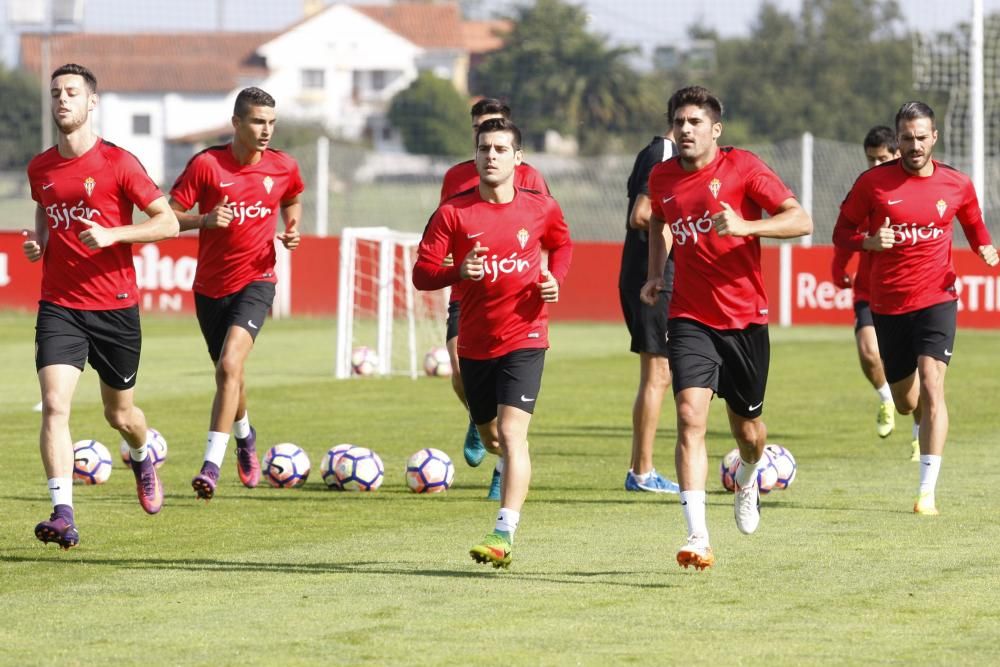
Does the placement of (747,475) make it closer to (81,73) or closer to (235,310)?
(235,310)

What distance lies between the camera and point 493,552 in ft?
26.0

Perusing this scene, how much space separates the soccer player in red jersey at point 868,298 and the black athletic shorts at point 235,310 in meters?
4.16

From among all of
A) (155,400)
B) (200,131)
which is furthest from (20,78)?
(155,400)

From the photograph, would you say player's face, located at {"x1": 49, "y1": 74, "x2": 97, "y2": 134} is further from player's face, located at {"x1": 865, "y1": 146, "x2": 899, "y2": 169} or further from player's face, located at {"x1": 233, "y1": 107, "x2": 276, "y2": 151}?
player's face, located at {"x1": 865, "y1": 146, "x2": 899, "y2": 169}

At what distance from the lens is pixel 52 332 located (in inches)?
352

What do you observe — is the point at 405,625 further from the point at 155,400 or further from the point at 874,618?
the point at 155,400

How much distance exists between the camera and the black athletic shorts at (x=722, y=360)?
839 cm

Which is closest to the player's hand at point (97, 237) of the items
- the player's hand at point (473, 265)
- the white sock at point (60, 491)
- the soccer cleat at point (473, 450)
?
the white sock at point (60, 491)

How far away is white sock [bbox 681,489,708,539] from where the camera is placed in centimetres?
804

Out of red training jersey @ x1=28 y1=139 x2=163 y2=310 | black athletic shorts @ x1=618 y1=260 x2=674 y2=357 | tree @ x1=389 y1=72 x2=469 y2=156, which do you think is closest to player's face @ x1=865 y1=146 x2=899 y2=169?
black athletic shorts @ x1=618 y1=260 x2=674 y2=357

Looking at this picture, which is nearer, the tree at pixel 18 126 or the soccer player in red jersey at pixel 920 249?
the soccer player in red jersey at pixel 920 249

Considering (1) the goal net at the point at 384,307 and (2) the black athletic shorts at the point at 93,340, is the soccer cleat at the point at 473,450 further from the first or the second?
(1) the goal net at the point at 384,307

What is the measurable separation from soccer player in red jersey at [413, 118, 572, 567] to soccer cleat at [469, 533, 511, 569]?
50 cm

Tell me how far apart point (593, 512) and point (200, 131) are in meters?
78.0
